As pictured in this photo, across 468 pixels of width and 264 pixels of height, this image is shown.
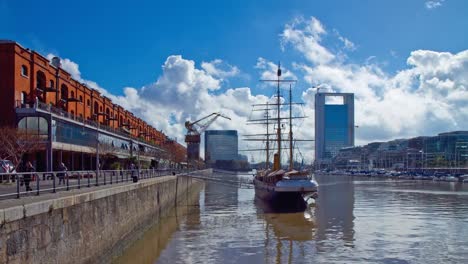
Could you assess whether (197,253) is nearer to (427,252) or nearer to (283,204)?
(427,252)

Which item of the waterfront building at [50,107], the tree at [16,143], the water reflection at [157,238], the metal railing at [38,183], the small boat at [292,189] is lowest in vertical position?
the water reflection at [157,238]

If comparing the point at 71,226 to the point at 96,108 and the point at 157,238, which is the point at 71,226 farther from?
the point at 96,108

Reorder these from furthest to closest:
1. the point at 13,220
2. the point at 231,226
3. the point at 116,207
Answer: the point at 231,226 → the point at 116,207 → the point at 13,220

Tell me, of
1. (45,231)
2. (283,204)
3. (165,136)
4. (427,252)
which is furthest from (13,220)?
(165,136)

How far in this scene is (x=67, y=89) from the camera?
205 feet

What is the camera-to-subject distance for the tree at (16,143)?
38.9 meters

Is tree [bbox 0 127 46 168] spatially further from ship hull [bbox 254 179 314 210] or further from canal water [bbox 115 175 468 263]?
ship hull [bbox 254 179 314 210]

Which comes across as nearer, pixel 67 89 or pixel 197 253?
pixel 197 253

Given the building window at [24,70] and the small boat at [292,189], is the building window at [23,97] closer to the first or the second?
the building window at [24,70]

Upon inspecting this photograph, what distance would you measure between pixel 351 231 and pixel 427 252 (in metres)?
7.87

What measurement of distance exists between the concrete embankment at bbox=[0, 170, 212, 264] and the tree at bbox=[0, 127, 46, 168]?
48.3ft

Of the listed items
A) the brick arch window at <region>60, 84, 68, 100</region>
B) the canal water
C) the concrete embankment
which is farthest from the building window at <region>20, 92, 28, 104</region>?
the concrete embankment

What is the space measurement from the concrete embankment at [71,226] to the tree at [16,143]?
14714mm

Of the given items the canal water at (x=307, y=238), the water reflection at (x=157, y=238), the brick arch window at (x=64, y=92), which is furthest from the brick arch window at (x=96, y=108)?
the canal water at (x=307, y=238)
